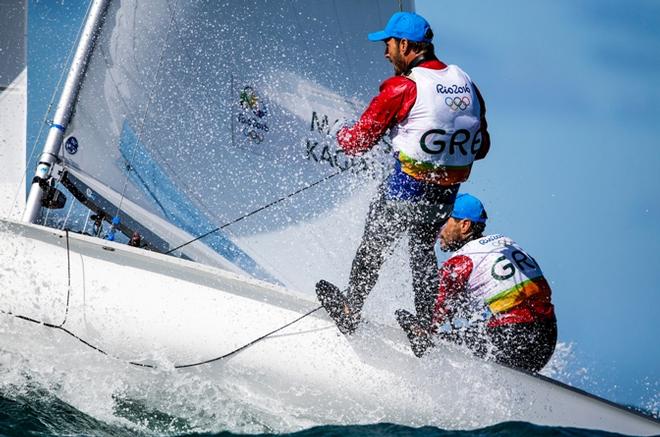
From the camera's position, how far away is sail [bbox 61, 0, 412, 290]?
16.5 feet

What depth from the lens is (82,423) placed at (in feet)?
10.4

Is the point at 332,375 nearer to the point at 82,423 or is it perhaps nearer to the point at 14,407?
the point at 82,423

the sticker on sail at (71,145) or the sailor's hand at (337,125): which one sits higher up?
the sailor's hand at (337,125)

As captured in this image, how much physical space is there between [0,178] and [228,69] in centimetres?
145

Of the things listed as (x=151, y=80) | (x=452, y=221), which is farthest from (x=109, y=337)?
(x=151, y=80)

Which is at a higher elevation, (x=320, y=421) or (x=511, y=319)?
(x=511, y=319)

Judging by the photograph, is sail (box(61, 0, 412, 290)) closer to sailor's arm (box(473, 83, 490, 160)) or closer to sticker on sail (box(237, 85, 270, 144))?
sticker on sail (box(237, 85, 270, 144))

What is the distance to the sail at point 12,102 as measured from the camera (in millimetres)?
4785

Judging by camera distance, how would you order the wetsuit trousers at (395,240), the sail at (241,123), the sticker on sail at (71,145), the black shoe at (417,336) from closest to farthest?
the black shoe at (417,336)
the wetsuit trousers at (395,240)
the sticker on sail at (71,145)
the sail at (241,123)

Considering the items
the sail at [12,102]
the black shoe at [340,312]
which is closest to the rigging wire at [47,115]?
the sail at [12,102]

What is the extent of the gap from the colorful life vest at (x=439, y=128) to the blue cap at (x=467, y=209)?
41cm

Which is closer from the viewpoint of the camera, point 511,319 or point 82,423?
point 82,423

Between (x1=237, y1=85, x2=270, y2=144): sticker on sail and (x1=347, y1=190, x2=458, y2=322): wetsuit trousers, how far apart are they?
2.25 m

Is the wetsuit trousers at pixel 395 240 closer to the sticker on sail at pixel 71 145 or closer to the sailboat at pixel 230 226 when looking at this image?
the sailboat at pixel 230 226
